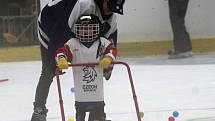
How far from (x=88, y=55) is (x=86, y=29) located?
0.58ft

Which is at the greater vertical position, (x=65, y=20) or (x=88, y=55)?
(x=65, y=20)

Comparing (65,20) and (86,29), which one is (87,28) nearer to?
(86,29)

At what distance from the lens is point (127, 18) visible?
30.6 feet

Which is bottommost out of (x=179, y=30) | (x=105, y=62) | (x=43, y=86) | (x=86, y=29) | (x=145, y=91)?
(x=145, y=91)

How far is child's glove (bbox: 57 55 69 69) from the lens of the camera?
3.51m

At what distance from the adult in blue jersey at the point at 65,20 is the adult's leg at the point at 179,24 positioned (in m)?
4.91

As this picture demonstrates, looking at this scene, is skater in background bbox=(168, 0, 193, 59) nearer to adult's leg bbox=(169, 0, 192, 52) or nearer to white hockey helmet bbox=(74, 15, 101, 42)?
adult's leg bbox=(169, 0, 192, 52)

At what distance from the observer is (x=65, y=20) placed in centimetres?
381

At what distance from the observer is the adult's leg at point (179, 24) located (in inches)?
347

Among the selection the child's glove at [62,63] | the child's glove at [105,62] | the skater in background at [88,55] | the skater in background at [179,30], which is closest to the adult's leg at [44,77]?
the skater in background at [88,55]

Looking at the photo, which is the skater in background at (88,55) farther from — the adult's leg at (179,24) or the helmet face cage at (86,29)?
the adult's leg at (179,24)

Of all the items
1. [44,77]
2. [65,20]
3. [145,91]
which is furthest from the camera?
[145,91]

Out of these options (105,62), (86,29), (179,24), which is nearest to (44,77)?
(86,29)

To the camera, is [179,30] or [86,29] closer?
[86,29]
